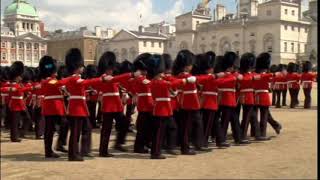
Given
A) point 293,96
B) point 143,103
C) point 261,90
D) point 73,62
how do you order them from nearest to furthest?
point 73,62, point 143,103, point 261,90, point 293,96

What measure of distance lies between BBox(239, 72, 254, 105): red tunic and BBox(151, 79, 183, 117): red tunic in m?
1.63

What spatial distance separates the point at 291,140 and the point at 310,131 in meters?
1.40

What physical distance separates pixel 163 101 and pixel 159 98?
7 centimetres

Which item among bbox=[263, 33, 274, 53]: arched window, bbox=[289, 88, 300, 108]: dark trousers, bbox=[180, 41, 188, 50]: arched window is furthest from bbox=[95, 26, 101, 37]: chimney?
bbox=[289, 88, 300, 108]: dark trousers

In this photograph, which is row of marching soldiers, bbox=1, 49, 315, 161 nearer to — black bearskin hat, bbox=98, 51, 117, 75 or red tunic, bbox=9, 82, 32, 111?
black bearskin hat, bbox=98, 51, 117, 75

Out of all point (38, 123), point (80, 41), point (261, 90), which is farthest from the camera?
point (80, 41)

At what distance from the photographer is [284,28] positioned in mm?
62188

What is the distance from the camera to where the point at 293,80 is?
16.3 meters

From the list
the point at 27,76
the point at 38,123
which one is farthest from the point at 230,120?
the point at 27,76

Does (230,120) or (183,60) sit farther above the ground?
(183,60)

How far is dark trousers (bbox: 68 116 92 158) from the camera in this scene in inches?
307

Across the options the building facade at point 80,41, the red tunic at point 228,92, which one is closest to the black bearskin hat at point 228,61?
the red tunic at point 228,92

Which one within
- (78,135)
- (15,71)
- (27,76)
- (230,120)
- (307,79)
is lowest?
(78,135)

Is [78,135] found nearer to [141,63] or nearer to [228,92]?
[141,63]
